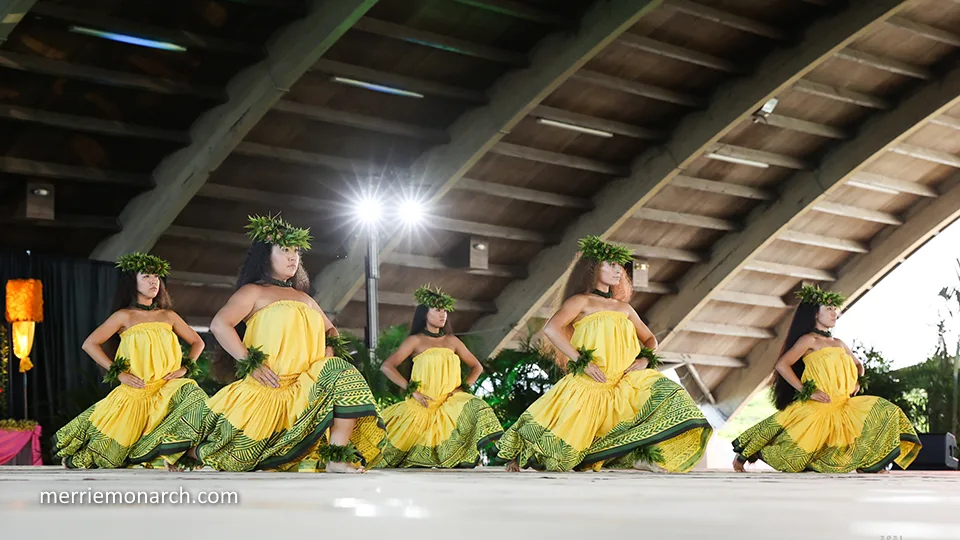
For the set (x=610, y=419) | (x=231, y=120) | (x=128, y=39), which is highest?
(x=128, y=39)

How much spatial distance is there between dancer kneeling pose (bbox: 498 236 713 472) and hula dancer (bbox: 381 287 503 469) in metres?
1.60

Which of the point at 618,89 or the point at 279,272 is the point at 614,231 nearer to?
→ the point at 618,89

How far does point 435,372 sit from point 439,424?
15.7 inches

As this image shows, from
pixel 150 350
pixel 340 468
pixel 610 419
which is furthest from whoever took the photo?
pixel 150 350

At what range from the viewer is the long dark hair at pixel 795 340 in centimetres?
1010

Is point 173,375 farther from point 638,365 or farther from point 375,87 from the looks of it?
point 375,87

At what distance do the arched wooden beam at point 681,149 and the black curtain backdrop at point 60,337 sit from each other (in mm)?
5047

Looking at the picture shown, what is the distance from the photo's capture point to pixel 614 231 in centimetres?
2066

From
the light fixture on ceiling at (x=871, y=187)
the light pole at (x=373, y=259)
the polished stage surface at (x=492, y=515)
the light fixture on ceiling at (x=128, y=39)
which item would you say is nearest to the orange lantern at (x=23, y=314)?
the light fixture on ceiling at (x=128, y=39)

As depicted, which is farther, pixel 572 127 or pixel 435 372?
pixel 572 127

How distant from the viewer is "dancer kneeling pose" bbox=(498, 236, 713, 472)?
7574 mm

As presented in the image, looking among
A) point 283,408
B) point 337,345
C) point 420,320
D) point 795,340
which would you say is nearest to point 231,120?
point 420,320

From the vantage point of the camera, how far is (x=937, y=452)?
14195 mm

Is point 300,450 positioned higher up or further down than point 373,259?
further down
